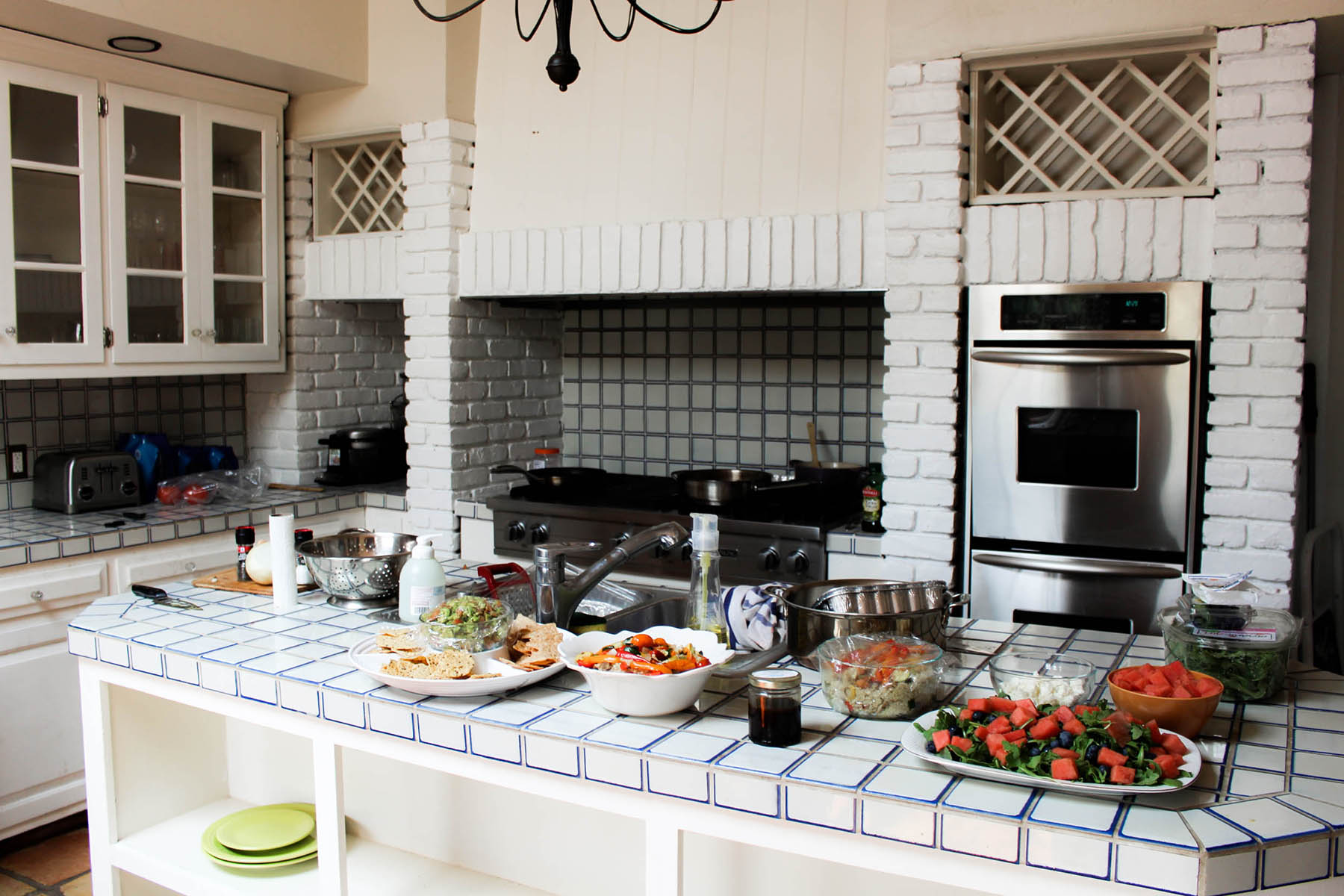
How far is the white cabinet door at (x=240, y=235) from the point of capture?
4.01m

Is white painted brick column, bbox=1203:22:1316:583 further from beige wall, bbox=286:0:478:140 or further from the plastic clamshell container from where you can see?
beige wall, bbox=286:0:478:140

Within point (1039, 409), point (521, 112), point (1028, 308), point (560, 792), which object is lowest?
point (560, 792)

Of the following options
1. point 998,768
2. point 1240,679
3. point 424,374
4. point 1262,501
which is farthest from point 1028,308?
point 424,374

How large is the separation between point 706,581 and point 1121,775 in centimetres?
Answer: 81

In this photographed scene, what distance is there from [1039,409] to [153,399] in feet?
10.9

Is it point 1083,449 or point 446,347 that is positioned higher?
point 446,347

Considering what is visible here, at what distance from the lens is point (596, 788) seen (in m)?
1.62

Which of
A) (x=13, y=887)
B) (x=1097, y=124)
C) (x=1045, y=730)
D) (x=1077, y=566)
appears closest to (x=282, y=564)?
(x=13, y=887)

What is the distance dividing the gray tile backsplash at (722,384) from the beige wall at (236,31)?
51.7 inches

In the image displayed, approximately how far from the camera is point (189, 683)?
2.06m

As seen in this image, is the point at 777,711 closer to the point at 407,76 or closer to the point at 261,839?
the point at 261,839

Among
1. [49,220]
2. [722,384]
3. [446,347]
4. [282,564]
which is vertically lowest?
[282,564]

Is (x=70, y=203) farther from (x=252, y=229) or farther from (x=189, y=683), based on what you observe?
(x=189, y=683)

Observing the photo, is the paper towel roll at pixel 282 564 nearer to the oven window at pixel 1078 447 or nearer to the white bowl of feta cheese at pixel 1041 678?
the white bowl of feta cheese at pixel 1041 678
